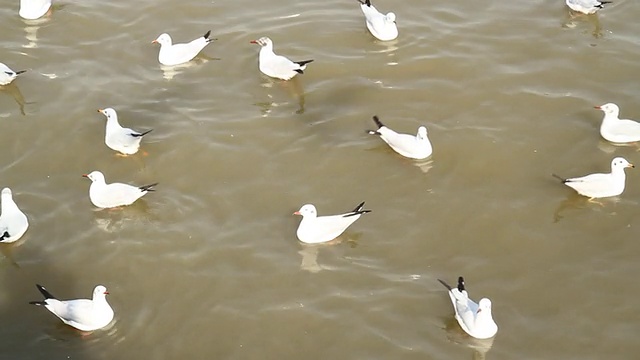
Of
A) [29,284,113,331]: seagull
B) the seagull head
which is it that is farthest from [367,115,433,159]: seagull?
[29,284,113,331]: seagull

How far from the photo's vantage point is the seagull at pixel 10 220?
9.95 meters

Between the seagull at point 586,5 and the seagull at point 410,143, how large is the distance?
4361 mm

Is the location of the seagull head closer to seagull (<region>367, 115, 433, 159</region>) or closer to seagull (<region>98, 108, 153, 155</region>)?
seagull (<region>98, 108, 153, 155</region>)

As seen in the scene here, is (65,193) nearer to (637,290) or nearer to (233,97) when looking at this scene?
(233,97)

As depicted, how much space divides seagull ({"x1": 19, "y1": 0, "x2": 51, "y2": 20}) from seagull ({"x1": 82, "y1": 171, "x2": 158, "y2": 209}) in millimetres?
5066

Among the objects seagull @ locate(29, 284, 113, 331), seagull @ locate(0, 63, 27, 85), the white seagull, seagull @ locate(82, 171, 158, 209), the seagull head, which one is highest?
the white seagull

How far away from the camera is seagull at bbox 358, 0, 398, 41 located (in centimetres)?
1322

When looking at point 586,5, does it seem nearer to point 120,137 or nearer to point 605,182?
point 605,182

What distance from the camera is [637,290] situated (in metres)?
9.20

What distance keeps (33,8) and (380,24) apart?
19.7ft

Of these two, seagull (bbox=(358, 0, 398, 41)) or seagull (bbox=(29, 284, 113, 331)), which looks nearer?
seagull (bbox=(29, 284, 113, 331))

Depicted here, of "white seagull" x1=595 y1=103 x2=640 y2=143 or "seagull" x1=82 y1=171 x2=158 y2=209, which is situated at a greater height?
"white seagull" x1=595 y1=103 x2=640 y2=143

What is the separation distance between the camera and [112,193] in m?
10.4

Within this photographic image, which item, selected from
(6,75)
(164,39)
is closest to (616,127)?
(164,39)
